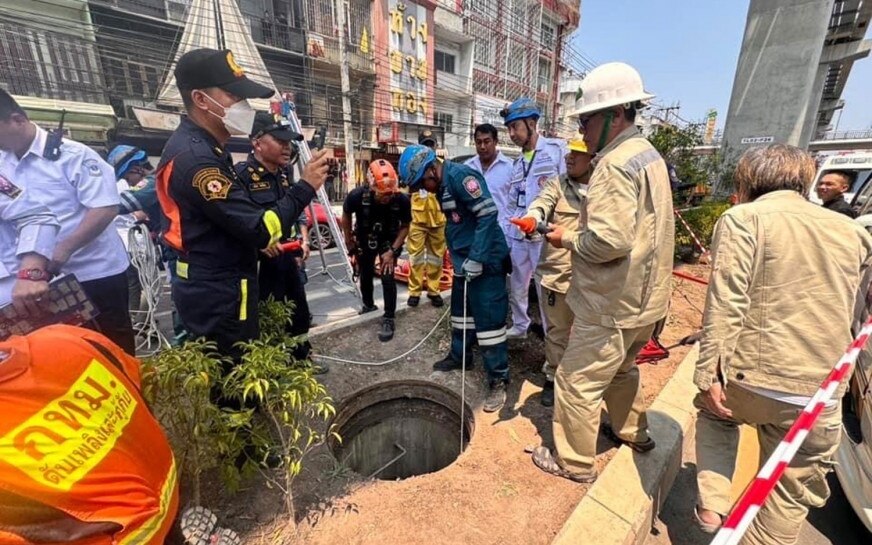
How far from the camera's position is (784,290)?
1.61m

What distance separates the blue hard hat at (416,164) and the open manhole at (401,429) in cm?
166

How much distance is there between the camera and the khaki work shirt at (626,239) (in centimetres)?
179

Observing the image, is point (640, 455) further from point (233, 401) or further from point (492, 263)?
point (233, 401)

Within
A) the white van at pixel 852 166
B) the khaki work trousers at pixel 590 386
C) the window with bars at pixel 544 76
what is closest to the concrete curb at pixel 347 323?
the khaki work trousers at pixel 590 386

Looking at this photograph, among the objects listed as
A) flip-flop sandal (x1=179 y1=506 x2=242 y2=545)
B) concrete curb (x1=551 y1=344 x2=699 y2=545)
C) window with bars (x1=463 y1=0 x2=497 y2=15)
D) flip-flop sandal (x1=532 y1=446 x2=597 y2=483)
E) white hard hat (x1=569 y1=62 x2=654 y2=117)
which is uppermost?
window with bars (x1=463 y1=0 x2=497 y2=15)

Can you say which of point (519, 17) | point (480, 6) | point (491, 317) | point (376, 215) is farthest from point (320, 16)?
point (491, 317)

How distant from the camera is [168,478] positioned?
1.42 m

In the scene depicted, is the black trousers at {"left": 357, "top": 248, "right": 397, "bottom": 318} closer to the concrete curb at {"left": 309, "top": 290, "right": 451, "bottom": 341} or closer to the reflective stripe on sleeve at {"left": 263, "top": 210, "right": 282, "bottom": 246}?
the concrete curb at {"left": 309, "top": 290, "right": 451, "bottom": 341}

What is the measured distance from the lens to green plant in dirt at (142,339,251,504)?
1512 millimetres

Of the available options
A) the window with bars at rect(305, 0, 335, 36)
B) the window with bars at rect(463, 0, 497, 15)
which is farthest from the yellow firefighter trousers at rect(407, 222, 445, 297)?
the window with bars at rect(463, 0, 497, 15)

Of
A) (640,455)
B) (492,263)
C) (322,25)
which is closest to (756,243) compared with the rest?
(640,455)

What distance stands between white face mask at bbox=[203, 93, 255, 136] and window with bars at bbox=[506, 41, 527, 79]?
2826 cm

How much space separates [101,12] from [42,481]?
16.3m

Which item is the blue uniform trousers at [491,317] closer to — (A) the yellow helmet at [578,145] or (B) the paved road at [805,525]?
(A) the yellow helmet at [578,145]
